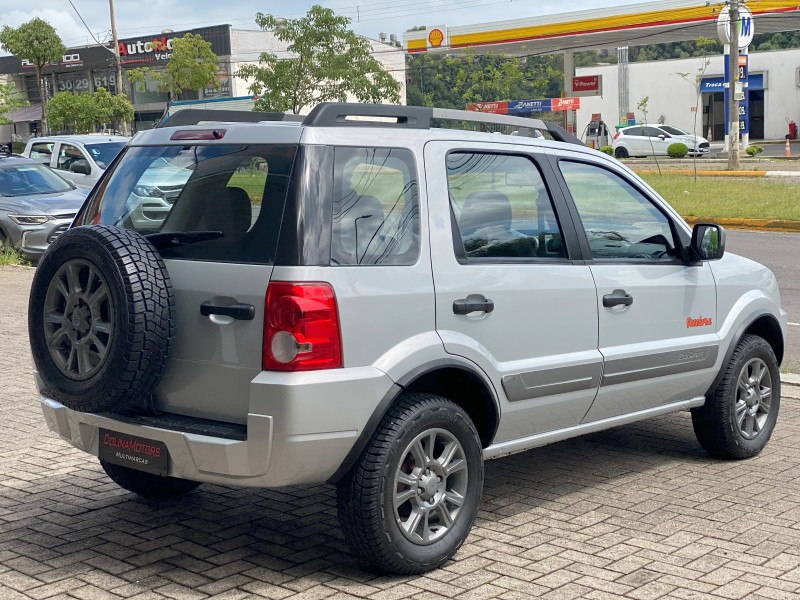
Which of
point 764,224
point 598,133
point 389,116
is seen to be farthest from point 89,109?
point 389,116

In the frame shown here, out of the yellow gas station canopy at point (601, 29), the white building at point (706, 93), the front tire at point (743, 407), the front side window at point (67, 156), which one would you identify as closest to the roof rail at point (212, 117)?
the front tire at point (743, 407)

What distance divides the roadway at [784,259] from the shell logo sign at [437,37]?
39066 millimetres

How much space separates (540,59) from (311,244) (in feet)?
280

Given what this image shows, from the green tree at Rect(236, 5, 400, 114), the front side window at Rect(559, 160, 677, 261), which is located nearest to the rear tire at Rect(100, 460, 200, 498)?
the front side window at Rect(559, 160, 677, 261)

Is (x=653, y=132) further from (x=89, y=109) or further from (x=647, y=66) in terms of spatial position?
(x=89, y=109)

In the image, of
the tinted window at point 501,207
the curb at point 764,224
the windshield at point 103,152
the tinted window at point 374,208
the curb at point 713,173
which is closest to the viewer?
the tinted window at point 374,208

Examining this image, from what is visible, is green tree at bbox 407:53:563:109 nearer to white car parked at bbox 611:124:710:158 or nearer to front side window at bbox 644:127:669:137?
white car parked at bbox 611:124:710:158

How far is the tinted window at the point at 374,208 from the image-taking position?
4316mm

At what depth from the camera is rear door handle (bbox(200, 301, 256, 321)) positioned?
419 centimetres

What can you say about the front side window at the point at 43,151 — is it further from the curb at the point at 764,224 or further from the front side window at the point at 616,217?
the front side window at the point at 616,217

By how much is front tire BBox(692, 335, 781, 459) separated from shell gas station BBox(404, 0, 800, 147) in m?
41.7

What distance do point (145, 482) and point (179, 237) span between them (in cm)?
152

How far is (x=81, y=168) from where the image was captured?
20.0m

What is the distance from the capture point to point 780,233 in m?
18.7
